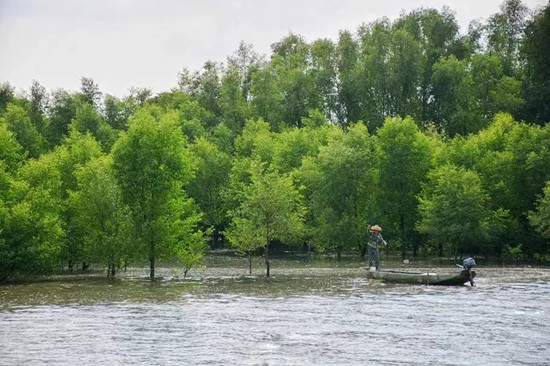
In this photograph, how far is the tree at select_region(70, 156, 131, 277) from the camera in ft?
226

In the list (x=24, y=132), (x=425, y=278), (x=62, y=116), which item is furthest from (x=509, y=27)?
(x=425, y=278)

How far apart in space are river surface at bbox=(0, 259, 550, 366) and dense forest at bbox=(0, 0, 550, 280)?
22.4 ft

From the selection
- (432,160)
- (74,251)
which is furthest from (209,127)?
(74,251)

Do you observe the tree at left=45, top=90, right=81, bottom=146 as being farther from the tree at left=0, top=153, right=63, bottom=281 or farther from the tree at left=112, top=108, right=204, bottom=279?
the tree at left=112, top=108, right=204, bottom=279

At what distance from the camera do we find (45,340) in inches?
1435

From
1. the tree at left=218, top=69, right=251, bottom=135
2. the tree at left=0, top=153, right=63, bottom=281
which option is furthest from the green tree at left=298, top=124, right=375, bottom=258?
the tree at left=218, top=69, right=251, bottom=135

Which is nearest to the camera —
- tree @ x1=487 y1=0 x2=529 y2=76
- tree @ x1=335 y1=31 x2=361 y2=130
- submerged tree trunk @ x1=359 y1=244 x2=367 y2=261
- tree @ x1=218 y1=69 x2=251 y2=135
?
submerged tree trunk @ x1=359 y1=244 x2=367 y2=261

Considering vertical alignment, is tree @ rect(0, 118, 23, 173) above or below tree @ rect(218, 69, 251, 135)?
below

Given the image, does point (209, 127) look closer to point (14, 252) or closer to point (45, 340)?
point (14, 252)

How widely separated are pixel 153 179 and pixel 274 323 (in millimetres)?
32972

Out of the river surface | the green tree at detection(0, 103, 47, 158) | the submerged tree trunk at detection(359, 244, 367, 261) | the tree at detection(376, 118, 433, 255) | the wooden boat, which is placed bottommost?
the river surface

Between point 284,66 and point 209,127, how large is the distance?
18712 mm

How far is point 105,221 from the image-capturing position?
70.0 metres

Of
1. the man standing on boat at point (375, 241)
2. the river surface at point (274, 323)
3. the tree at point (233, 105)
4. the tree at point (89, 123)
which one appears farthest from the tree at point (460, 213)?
the tree at point (89, 123)
